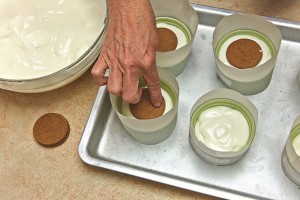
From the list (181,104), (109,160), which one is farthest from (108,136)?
(181,104)

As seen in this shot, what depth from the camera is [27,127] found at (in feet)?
3.39

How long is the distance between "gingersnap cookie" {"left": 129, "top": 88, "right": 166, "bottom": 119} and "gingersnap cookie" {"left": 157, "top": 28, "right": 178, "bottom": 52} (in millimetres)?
134

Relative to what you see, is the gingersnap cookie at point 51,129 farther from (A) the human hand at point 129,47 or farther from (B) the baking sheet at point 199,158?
(A) the human hand at point 129,47

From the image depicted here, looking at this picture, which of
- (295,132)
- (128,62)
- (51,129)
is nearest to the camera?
(128,62)

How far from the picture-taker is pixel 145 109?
94 centimetres

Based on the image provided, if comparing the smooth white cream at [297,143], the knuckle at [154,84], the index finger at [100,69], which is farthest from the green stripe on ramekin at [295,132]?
the index finger at [100,69]

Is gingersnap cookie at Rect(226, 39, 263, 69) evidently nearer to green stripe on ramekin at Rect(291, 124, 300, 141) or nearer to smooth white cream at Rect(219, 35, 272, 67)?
smooth white cream at Rect(219, 35, 272, 67)

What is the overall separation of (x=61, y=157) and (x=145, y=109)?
217mm

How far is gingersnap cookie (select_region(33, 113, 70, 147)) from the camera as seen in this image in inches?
39.0

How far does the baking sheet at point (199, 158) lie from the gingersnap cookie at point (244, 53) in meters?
0.06

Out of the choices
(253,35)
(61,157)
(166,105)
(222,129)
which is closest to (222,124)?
(222,129)

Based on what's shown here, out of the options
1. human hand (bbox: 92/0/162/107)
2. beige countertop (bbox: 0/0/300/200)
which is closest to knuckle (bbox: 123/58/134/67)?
human hand (bbox: 92/0/162/107)

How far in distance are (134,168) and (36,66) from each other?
1.01 ft

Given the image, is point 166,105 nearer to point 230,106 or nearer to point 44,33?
point 230,106
